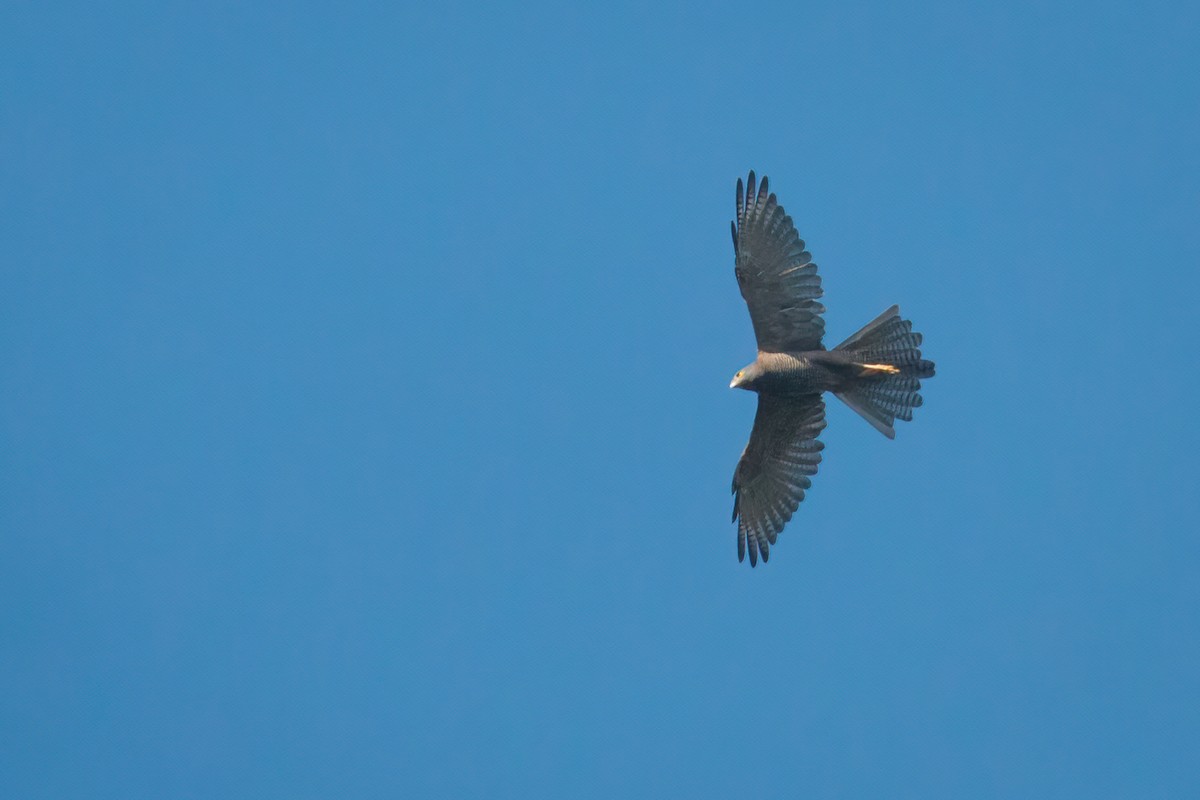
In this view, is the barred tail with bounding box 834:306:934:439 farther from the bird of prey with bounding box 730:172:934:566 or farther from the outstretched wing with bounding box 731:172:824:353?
the outstretched wing with bounding box 731:172:824:353

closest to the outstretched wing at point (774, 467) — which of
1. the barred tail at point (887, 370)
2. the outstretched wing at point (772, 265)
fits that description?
the barred tail at point (887, 370)

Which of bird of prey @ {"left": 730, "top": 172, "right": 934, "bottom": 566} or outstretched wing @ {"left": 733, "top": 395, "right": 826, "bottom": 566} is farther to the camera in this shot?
outstretched wing @ {"left": 733, "top": 395, "right": 826, "bottom": 566}

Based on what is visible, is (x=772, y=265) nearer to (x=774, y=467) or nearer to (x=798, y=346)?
(x=798, y=346)

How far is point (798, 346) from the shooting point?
15.7 m

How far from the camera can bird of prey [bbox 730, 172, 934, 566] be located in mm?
15359

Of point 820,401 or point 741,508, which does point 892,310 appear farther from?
point 741,508

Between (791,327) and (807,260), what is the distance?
0.60m

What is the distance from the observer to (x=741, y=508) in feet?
54.9

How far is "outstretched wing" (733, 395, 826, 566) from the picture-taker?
16250 mm

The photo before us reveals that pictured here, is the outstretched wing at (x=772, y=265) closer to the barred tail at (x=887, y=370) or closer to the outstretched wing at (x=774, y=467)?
the barred tail at (x=887, y=370)

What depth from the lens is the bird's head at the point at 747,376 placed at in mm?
15555

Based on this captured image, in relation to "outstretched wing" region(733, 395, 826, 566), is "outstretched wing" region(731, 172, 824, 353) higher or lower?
higher

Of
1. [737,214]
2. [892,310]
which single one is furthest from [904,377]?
[737,214]

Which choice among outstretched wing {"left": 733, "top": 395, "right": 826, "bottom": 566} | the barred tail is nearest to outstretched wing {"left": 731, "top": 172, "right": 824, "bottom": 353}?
the barred tail
